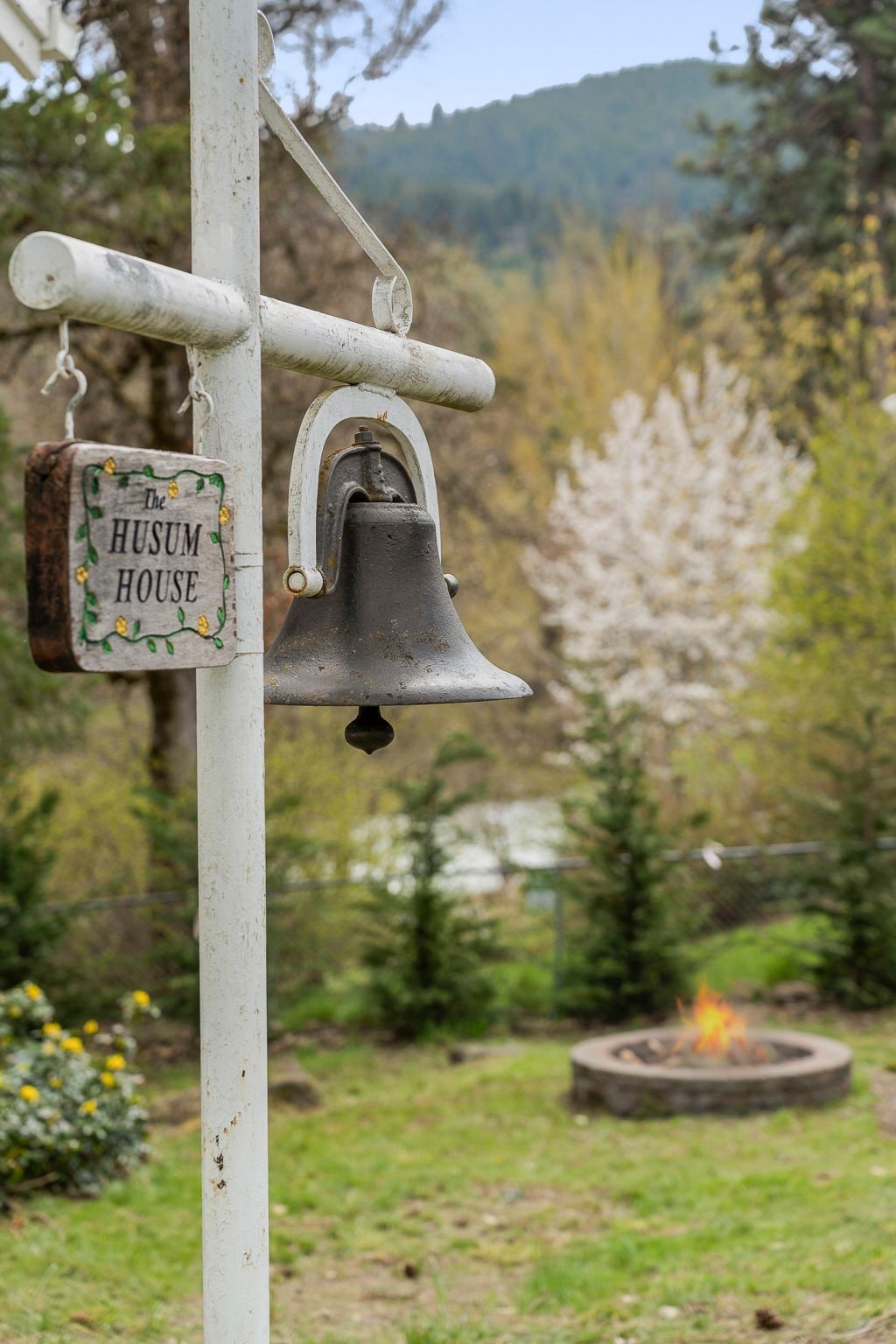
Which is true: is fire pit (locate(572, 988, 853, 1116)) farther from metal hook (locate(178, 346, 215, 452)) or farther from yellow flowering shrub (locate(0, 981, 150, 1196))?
metal hook (locate(178, 346, 215, 452))

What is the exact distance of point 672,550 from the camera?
18.3 meters

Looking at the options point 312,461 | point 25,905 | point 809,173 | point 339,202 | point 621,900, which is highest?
point 809,173

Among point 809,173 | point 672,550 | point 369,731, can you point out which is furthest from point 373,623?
point 809,173

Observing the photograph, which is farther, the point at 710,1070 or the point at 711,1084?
the point at 710,1070

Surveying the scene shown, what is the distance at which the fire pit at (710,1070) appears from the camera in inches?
258

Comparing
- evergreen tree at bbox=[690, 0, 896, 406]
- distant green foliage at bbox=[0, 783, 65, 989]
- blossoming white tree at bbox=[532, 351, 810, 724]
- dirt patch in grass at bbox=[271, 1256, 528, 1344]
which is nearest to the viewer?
dirt patch in grass at bbox=[271, 1256, 528, 1344]

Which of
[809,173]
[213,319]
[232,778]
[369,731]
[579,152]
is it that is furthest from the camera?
[579,152]

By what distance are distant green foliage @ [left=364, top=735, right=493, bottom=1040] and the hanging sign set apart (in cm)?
712

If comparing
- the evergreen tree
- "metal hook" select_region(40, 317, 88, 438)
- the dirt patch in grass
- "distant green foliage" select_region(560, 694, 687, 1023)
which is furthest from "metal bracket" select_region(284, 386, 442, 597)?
the evergreen tree

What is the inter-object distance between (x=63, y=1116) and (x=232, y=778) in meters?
3.88

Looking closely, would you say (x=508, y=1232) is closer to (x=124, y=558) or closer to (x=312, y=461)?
(x=312, y=461)

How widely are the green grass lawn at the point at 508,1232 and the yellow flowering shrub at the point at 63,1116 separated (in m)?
0.14

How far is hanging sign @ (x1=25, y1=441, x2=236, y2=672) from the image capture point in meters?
1.69

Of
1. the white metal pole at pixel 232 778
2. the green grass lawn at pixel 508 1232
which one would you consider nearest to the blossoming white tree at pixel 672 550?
the green grass lawn at pixel 508 1232
